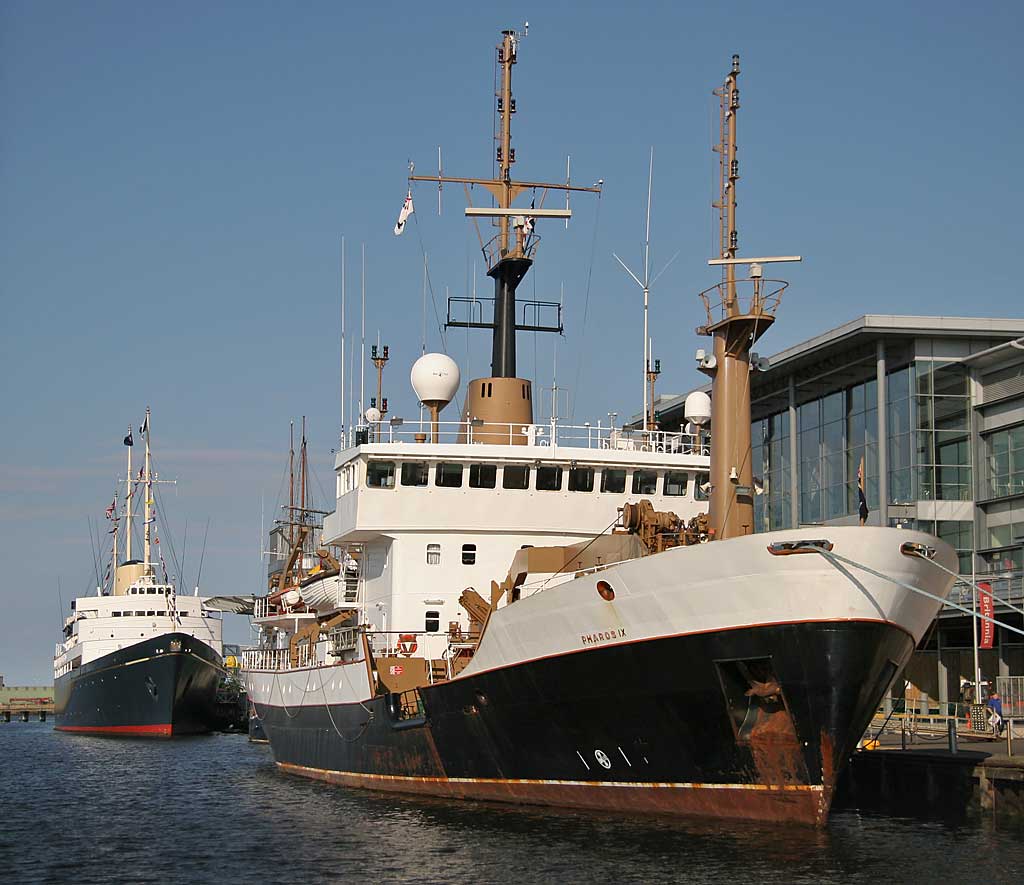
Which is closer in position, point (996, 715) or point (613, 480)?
point (613, 480)

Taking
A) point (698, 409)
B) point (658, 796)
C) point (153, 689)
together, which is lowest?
point (153, 689)

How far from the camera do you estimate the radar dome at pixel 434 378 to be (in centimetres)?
2992

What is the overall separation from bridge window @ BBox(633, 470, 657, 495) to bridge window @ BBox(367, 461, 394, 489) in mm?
5218

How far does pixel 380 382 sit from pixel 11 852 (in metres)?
28.0

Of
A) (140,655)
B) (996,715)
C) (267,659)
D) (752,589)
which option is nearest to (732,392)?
(752,589)

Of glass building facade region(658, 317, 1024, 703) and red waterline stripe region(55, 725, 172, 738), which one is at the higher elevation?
glass building facade region(658, 317, 1024, 703)

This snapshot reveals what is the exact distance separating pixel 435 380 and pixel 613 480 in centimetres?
459

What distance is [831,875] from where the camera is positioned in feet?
59.1

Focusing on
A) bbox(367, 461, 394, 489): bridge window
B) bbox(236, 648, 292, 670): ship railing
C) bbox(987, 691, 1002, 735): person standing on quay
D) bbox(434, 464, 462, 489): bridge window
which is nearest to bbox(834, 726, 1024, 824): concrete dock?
bbox(987, 691, 1002, 735): person standing on quay

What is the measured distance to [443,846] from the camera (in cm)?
2067

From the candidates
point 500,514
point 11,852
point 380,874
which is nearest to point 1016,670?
point 500,514

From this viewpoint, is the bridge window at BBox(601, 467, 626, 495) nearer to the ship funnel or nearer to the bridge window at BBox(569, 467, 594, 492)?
the bridge window at BBox(569, 467, 594, 492)

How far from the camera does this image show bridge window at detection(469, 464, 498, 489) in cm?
2795

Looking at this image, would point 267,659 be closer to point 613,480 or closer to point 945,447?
point 613,480
